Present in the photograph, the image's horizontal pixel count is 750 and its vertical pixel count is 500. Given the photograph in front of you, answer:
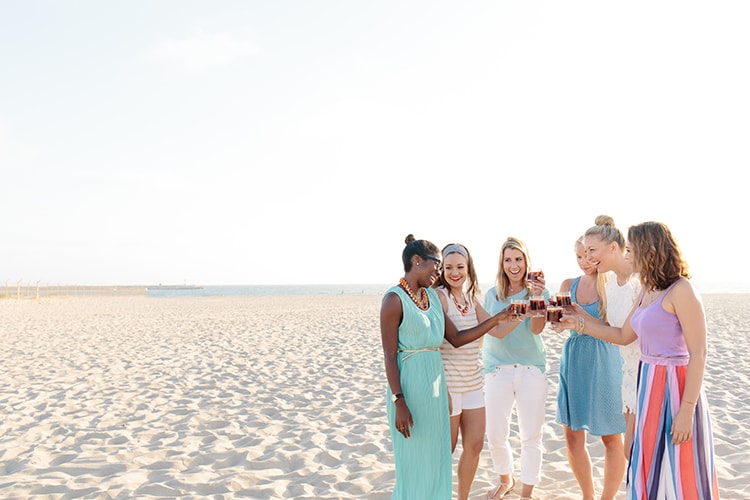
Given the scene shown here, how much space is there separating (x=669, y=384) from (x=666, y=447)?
0.29 m

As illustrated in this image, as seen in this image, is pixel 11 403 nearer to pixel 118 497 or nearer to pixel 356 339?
pixel 118 497

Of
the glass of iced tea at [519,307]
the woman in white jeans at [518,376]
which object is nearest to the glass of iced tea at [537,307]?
the glass of iced tea at [519,307]

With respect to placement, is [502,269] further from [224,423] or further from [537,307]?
[224,423]

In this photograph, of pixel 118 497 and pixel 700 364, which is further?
pixel 118 497

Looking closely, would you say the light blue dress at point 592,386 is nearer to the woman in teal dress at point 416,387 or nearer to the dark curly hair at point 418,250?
the woman in teal dress at point 416,387

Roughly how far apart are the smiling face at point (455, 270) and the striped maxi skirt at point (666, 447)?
3.80 feet

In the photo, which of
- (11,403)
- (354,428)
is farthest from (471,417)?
(11,403)

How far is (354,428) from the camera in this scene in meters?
5.41

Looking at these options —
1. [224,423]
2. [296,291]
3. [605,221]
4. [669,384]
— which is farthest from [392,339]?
[296,291]

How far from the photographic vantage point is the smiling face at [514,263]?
3.60 m

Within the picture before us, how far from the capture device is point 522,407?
361 cm

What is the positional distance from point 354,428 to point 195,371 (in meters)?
4.17

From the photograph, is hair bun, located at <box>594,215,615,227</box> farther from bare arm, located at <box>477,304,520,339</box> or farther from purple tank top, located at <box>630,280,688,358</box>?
purple tank top, located at <box>630,280,688,358</box>

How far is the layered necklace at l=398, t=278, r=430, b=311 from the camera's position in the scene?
3.06 metres
